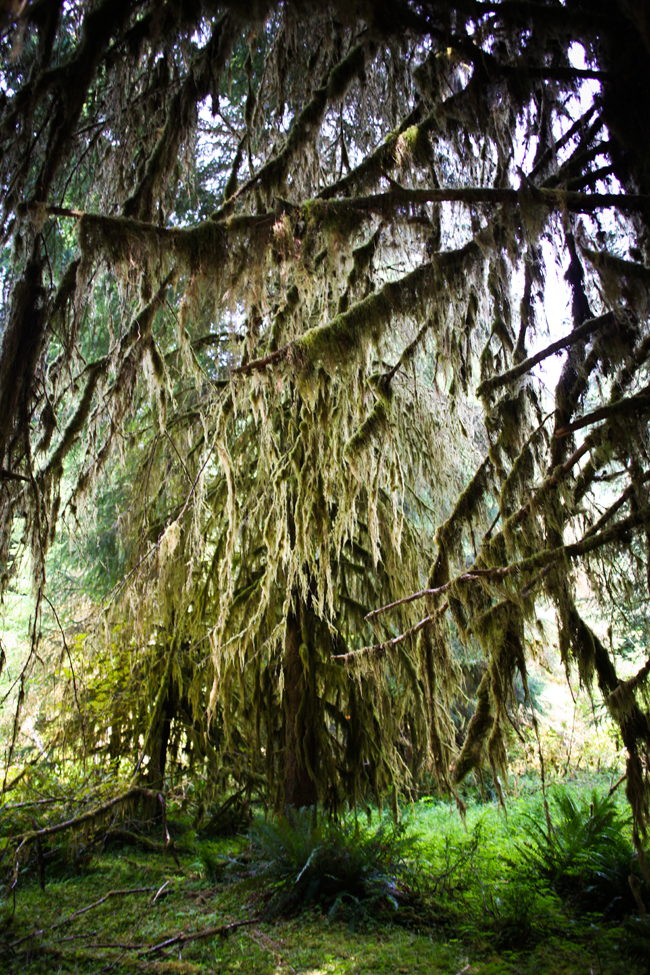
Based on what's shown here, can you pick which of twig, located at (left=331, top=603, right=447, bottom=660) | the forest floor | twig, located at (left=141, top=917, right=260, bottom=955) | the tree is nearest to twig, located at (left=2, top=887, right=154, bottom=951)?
the forest floor

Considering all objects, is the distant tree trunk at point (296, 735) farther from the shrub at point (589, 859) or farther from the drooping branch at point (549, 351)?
the drooping branch at point (549, 351)

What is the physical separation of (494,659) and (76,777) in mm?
4992

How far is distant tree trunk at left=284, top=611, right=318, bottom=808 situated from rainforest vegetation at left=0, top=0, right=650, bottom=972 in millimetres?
29

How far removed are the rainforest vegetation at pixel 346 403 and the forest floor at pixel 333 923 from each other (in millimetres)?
33

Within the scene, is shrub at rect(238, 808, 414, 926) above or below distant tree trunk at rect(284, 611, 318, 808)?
below

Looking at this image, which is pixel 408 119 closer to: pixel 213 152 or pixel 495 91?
pixel 495 91

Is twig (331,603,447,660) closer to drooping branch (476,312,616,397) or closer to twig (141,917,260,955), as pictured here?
drooping branch (476,312,616,397)

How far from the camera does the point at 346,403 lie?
3.45 m

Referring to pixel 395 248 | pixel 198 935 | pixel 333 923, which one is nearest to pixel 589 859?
pixel 333 923

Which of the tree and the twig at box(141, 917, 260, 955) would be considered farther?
the twig at box(141, 917, 260, 955)

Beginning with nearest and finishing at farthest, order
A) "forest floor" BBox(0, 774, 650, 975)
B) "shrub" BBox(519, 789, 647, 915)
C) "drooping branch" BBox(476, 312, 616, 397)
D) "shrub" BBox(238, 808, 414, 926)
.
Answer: "drooping branch" BBox(476, 312, 616, 397), "forest floor" BBox(0, 774, 650, 975), "shrub" BBox(519, 789, 647, 915), "shrub" BBox(238, 808, 414, 926)

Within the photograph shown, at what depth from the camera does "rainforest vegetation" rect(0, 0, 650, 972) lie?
236cm

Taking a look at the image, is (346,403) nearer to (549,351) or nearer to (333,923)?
(549,351)

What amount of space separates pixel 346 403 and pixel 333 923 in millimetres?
3746
